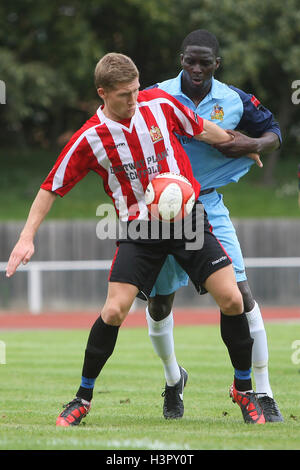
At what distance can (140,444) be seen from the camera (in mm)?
4441

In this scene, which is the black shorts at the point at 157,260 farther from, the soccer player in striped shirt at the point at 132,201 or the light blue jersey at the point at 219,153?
the light blue jersey at the point at 219,153

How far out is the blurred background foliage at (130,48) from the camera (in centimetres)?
2533

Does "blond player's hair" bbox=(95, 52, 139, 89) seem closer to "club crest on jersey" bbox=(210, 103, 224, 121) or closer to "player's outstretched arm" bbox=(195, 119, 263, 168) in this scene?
"player's outstretched arm" bbox=(195, 119, 263, 168)

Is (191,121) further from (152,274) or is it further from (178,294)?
(178,294)

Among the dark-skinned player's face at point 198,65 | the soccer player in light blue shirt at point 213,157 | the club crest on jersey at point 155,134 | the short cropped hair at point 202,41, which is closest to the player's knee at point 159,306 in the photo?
the soccer player in light blue shirt at point 213,157

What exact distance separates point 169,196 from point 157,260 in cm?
44

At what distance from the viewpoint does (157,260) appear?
5.36 m

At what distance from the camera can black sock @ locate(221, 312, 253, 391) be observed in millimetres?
5422

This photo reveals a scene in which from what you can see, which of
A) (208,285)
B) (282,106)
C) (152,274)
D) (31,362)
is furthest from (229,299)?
(282,106)

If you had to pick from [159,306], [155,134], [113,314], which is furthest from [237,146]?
[113,314]

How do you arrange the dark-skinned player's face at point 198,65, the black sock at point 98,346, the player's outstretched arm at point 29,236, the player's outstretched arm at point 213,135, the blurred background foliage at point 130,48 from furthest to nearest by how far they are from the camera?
the blurred background foliage at point 130,48, the dark-skinned player's face at point 198,65, the player's outstretched arm at point 213,135, the black sock at point 98,346, the player's outstretched arm at point 29,236

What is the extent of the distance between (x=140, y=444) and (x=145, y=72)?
26576 millimetres

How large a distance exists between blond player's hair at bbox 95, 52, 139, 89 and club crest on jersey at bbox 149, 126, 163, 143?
1.18 feet

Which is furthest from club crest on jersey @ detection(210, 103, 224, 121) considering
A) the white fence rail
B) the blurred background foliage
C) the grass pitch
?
the blurred background foliage
